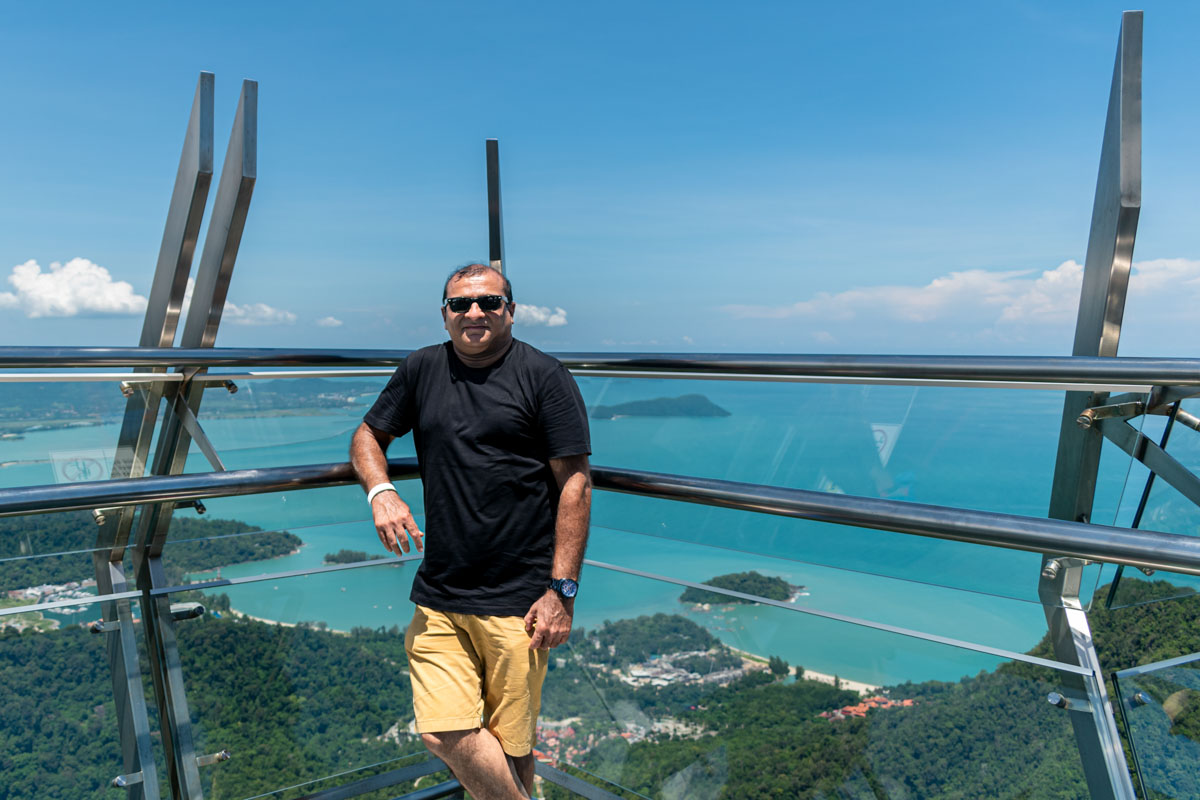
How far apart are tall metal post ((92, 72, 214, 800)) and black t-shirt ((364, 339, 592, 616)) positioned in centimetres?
64

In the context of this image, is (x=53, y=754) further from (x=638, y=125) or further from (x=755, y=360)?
(x=638, y=125)

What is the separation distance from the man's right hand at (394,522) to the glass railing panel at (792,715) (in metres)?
0.46

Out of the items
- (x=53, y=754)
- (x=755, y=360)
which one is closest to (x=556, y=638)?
(x=755, y=360)

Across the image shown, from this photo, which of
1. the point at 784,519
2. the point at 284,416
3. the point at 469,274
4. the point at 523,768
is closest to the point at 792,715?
the point at 784,519

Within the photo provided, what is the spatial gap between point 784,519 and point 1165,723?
0.66 meters

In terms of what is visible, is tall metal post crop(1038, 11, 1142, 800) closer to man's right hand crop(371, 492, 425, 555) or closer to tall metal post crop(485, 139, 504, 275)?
man's right hand crop(371, 492, 425, 555)

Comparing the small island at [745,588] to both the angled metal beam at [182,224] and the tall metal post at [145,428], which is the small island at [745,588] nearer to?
the tall metal post at [145,428]

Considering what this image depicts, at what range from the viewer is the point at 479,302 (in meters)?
1.86

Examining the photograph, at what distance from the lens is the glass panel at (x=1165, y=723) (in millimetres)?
1210

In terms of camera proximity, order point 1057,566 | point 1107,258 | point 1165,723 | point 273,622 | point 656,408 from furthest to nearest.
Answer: point 656,408 → point 1107,258 → point 273,622 → point 1057,566 → point 1165,723

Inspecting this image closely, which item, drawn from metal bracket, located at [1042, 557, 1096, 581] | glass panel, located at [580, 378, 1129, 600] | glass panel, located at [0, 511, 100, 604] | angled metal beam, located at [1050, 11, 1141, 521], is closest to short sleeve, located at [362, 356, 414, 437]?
glass panel, located at [580, 378, 1129, 600]

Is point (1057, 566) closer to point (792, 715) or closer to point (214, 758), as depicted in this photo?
point (792, 715)

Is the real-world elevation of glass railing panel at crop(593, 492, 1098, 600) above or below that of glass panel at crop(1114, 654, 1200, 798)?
above

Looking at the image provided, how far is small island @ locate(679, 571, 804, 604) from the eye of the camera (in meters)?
1.63
